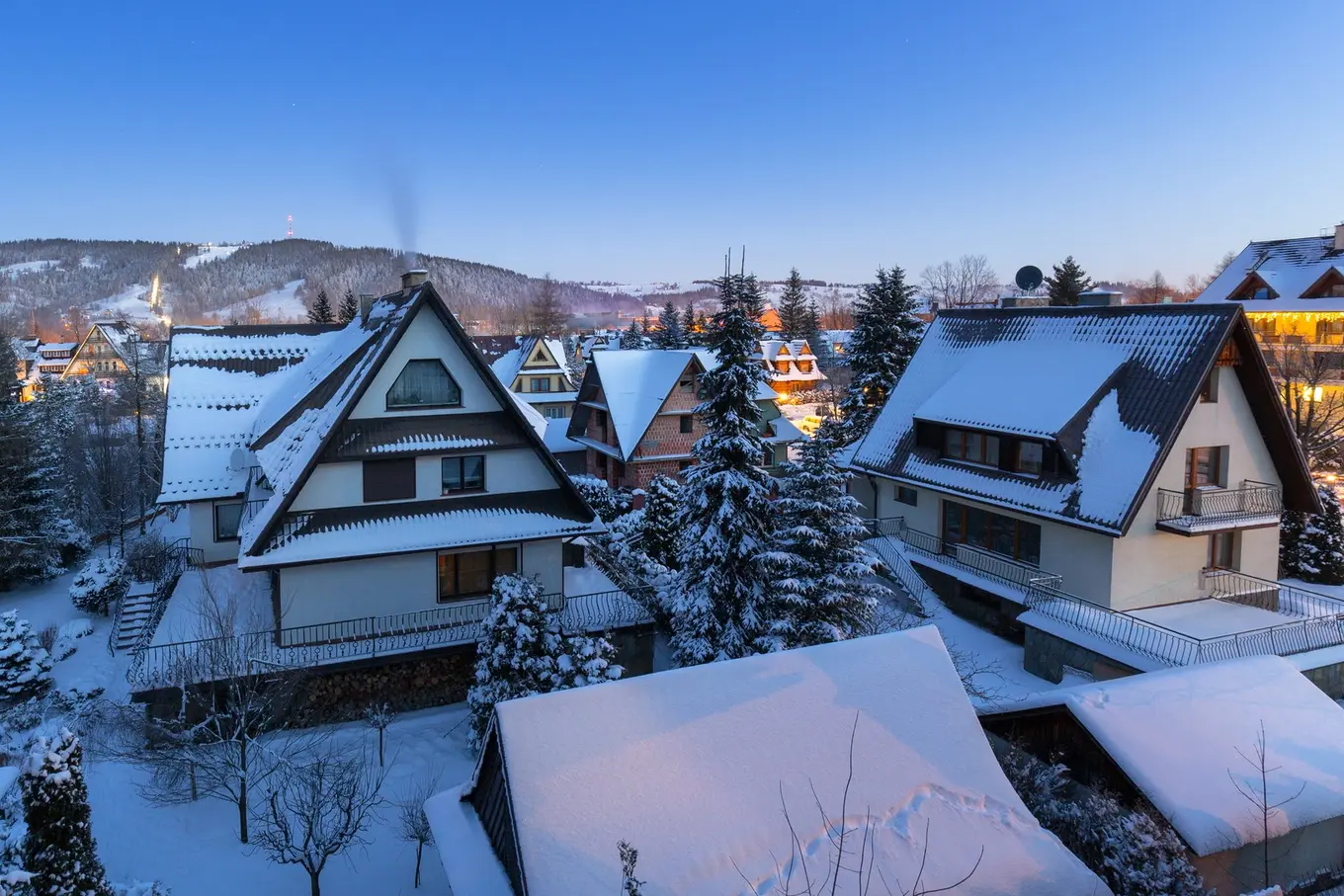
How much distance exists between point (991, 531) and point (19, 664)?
2551 centimetres

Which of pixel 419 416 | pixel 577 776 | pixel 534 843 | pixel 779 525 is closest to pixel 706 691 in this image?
pixel 577 776

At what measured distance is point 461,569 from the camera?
20.5m

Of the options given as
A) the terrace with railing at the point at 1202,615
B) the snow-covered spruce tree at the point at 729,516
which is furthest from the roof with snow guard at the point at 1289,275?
the snow-covered spruce tree at the point at 729,516

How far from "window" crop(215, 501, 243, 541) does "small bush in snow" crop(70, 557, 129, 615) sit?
4.90 m

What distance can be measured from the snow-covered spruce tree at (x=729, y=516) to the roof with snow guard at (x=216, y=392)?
1415 cm

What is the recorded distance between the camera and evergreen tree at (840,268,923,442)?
4003 centimetres

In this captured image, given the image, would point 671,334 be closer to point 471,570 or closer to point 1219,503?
point 471,570

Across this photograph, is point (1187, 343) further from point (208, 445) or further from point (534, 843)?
point (208, 445)

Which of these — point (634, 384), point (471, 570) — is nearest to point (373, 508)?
point (471, 570)

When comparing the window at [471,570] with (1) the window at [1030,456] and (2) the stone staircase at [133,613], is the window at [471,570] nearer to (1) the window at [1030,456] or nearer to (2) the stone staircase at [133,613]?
(2) the stone staircase at [133,613]

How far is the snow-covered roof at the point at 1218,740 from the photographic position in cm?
898

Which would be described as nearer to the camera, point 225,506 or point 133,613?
point 133,613

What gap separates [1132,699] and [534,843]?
758 cm

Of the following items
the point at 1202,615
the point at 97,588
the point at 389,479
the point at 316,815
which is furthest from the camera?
the point at 97,588
